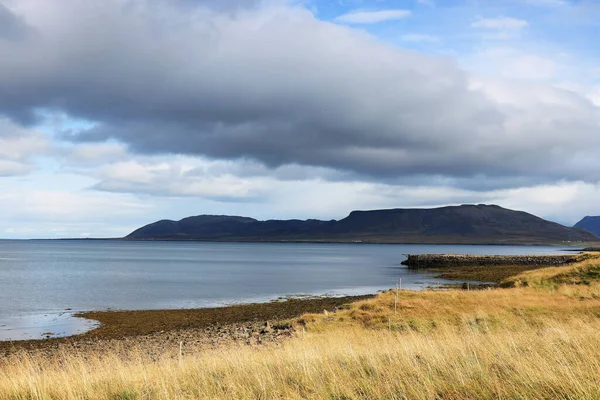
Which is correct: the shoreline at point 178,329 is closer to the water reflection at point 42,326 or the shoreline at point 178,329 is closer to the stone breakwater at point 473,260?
the water reflection at point 42,326

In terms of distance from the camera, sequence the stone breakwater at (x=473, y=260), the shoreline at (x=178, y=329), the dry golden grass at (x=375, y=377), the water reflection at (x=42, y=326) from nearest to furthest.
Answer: the dry golden grass at (x=375, y=377), the shoreline at (x=178, y=329), the water reflection at (x=42, y=326), the stone breakwater at (x=473, y=260)

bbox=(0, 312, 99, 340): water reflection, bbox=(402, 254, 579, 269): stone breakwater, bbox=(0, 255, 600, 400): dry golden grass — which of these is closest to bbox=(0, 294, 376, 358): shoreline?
bbox=(0, 312, 99, 340): water reflection

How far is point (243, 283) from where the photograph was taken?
3031 inches

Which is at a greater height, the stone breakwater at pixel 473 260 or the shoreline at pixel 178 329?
the shoreline at pixel 178 329

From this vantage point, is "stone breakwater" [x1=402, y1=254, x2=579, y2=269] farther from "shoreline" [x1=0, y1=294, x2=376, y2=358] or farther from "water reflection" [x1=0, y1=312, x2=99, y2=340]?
"water reflection" [x1=0, y1=312, x2=99, y2=340]

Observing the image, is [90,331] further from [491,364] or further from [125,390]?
[491,364]

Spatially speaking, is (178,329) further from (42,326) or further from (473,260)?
(473,260)

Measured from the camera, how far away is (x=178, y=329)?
120 ft

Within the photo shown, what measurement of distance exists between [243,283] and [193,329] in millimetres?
41263

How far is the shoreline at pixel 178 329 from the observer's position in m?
28.8

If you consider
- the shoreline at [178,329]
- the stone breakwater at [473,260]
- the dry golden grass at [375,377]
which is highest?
the dry golden grass at [375,377]

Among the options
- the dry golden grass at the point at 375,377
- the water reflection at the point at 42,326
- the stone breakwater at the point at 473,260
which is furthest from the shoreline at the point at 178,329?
the stone breakwater at the point at 473,260

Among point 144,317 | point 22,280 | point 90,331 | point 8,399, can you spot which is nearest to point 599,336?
point 8,399

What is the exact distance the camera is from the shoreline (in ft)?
94.5
